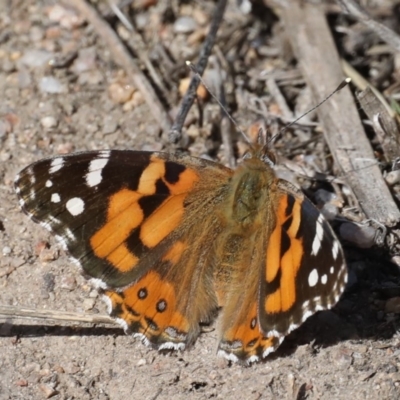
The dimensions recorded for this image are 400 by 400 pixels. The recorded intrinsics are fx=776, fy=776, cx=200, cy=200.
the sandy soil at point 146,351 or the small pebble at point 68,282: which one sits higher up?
the small pebble at point 68,282

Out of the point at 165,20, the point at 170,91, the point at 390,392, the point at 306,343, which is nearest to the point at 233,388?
the point at 306,343

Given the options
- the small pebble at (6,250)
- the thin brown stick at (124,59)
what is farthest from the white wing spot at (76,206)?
the thin brown stick at (124,59)

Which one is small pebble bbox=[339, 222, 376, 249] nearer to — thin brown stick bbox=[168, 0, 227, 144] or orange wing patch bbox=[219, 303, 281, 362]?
orange wing patch bbox=[219, 303, 281, 362]

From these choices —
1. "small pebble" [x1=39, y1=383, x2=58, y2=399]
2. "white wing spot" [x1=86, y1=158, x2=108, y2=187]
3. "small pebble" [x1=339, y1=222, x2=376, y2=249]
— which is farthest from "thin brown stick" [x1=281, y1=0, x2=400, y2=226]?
"small pebble" [x1=39, y1=383, x2=58, y2=399]

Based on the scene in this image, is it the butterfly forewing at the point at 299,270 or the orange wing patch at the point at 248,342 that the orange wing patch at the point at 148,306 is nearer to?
the orange wing patch at the point at 248,342

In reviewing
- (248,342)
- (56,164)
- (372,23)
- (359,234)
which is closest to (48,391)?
(248,342)

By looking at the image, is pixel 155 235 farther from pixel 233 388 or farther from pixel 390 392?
pixel 390 392
